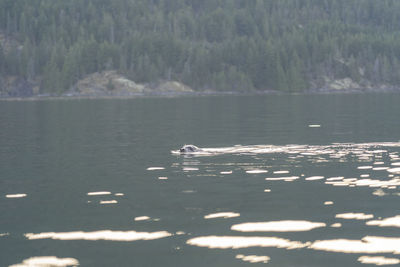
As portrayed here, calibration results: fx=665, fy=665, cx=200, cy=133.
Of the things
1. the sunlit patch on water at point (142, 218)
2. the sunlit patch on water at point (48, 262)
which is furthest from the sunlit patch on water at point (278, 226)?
the sunlit patch on water at point (48, 262)

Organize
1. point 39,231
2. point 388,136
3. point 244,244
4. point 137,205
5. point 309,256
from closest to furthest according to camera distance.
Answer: point 309,256 → point 244,244 → point 39,231 → point 137,205 → point 388,136

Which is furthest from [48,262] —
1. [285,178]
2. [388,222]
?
[285,178]

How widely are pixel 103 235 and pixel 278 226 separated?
521 cm

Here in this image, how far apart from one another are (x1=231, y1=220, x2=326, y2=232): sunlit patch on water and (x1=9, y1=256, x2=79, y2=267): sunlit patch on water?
5.29m

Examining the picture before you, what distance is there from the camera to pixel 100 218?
21.5m

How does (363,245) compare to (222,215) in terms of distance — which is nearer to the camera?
(363,245)

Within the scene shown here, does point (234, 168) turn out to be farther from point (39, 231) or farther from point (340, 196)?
point (39, 231)

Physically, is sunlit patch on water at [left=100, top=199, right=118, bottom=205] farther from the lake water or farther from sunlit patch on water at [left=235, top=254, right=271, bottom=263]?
sunlit patch on water at [left=235, top=254, right=271, bottom=263]

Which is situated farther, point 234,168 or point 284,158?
point 284,158

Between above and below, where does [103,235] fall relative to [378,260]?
above

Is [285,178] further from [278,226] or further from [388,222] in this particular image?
[278,226]

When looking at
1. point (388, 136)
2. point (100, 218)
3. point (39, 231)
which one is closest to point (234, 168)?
point (100, 218)

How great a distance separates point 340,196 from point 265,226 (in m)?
5.72

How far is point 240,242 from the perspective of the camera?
18.2 metres
